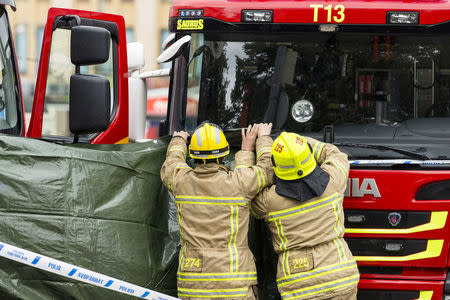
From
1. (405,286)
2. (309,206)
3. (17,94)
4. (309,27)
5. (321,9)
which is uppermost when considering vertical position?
(321,9)

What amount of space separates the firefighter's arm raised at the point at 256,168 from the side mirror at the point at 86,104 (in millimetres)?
909

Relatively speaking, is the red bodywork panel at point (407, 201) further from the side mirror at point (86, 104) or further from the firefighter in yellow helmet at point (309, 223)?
the side mirror at point (86, 104)

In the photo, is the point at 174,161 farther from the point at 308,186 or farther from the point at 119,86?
the point at 119,86

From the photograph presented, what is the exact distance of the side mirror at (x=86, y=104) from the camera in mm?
4953

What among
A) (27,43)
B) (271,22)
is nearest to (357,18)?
(271,22)

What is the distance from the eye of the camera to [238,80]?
18.6 ft

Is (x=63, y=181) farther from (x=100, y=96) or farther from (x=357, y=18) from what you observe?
(x=357, y=18)

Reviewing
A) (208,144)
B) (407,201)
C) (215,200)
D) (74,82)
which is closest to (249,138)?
(208,144)

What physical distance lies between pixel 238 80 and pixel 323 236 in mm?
1370

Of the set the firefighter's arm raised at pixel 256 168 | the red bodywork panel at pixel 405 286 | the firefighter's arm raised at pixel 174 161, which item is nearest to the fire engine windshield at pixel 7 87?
the firefighter's arm raised at pixel 174 161

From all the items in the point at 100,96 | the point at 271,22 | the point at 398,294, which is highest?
the point at 271,22

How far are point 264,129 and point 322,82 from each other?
57cm

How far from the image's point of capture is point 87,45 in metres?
4.90

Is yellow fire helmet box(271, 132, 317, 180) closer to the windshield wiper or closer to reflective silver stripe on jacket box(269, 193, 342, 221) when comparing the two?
reflective silver stripe on jacket box(269, 193, 342, 221)
